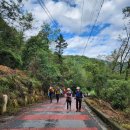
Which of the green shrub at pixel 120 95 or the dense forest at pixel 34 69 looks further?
the green shrub at pixel 120 95

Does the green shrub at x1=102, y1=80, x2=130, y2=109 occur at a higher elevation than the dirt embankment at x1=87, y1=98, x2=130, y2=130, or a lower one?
higher

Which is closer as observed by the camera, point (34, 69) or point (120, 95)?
point (120, 95)

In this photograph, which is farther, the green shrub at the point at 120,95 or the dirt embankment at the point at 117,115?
the green shrub at the point at 120,95

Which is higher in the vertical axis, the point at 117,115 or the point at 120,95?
the point at 120,95

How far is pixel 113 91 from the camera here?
4184 centimetres

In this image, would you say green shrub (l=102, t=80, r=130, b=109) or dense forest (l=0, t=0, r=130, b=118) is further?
green shrub (l=102, t=80, r=130, b=109)

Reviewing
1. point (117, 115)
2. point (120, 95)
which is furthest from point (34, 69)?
point (117, 115)

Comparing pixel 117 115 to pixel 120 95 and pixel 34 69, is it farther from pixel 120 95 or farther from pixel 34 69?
pixel 34 69

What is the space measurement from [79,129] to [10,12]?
833 centimetres

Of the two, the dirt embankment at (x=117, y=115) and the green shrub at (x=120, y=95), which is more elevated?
the green shrub at (x=120, y=95)

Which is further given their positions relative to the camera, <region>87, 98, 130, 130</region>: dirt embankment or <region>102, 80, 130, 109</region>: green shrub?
<region>102, 80, 130, 109</region>: green shrub

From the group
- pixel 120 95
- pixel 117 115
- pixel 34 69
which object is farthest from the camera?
pixel 34 69

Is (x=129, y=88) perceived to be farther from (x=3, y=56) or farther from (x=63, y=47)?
(x=63, y=47)

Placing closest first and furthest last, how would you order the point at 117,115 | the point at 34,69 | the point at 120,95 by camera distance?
1. the point at 117,115
2. the point at 120,95
3. the point at 34,69
